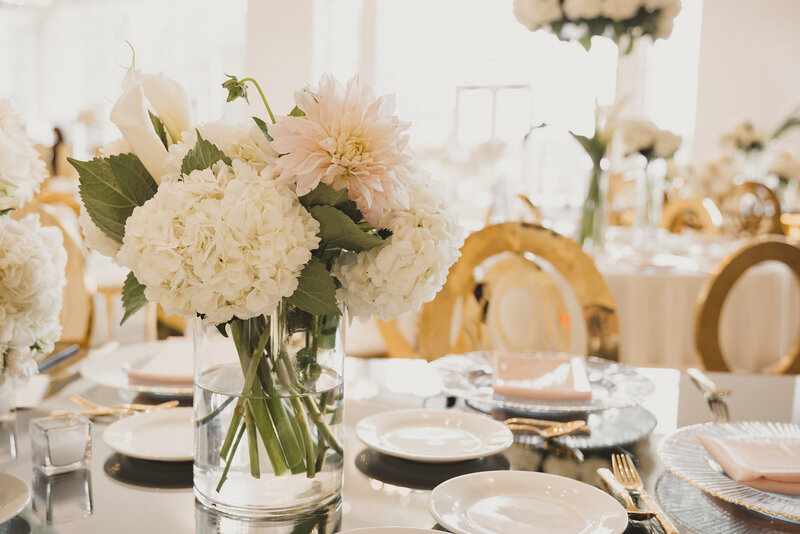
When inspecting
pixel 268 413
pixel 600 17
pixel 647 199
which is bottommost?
pixel 268 413

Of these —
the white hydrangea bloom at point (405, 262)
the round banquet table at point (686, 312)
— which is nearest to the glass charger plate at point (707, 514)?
the white hydrangea bloom at point (405, 262)

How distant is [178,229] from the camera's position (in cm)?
64

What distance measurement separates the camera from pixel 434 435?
0.98 metres

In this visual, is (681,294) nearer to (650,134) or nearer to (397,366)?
(650,134)

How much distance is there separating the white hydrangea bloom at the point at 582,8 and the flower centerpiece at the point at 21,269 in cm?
197

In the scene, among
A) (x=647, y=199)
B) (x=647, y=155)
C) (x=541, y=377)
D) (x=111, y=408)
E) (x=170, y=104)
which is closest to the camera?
(x=170, y=104)

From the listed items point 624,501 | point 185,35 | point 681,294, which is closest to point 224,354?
point 624,501

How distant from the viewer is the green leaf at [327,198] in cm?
67

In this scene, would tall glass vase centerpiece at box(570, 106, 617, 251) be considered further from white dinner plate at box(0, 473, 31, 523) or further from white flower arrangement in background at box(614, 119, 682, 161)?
white dinner plate at box(0, 473, 31, 523)

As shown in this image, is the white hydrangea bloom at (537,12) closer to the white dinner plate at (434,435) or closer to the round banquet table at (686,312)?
the round banquet table at (686,312)

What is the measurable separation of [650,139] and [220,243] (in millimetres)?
2542

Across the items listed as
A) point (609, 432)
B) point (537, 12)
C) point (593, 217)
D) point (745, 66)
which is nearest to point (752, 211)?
point (593, 217)

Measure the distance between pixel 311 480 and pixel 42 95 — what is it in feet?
Answer: 35.9

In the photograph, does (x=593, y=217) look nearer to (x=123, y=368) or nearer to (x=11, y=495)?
(x=123, y=368)
